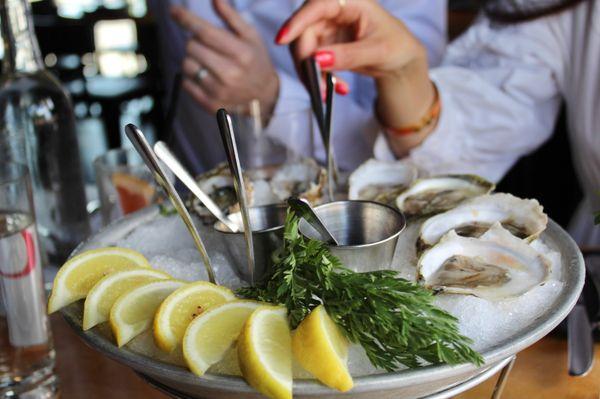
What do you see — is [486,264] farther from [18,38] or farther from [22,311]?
[18,38]

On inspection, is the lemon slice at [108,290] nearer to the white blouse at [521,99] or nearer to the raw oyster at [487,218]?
the raw oyster at [487,218]

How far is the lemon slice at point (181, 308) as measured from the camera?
0.58 metres

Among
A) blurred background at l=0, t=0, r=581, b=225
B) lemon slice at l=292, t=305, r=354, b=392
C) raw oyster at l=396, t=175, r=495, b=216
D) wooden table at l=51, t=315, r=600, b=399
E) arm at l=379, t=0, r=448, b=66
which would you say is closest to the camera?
lemon slice at l=292, t=305, r=354, b=392

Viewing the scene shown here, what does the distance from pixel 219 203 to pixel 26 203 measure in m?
0.25

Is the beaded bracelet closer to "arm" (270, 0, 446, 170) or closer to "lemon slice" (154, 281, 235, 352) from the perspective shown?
"arm" (270, 0, 446, 170)

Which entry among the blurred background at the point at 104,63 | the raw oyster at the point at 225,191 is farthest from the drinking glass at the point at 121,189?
the blurred background at the point at 104,63

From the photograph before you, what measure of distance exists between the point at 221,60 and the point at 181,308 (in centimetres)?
91

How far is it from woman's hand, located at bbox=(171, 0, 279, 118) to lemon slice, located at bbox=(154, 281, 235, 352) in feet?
2.71

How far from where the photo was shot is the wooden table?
2.43 feet

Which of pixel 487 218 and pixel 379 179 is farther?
pixel 379 179

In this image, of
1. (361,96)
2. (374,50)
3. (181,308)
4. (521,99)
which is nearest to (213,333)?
(181,308)

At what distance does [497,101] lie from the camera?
4.66 feet

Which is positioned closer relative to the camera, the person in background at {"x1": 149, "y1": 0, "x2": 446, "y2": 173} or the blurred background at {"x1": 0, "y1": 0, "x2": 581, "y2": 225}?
the person in background at {"x1": 149, "y1": 0, "x2": 446, "y2": 173}

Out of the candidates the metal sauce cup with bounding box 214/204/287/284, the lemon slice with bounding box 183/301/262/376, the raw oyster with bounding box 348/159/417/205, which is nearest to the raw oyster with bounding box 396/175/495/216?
the raw oyster with bounding box 348/159/417/205
